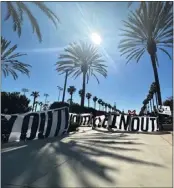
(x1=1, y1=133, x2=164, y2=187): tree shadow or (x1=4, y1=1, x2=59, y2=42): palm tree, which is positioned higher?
(x1=4, y1=1, x2=59, y2=42): palm tree

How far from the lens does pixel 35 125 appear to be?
11203mm

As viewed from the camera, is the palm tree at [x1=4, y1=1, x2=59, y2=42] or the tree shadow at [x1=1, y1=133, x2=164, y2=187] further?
the palm tree at [x1=4, y1=1, x2=59, y2=42]

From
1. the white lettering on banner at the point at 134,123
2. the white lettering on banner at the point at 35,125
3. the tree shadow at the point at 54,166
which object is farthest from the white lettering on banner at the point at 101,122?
the tree shadow at the point at 54,166

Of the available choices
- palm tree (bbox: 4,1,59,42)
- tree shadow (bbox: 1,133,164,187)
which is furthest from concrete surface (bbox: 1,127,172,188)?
palm tree (bbox: 4,1,59,42)

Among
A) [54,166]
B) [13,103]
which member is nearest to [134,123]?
[54,166]

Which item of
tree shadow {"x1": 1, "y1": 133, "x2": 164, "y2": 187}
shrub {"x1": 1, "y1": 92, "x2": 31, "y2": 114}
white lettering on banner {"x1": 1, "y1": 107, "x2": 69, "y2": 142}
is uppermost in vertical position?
shrub {"x1": 1, "y1": 92, "x2": 31, "y2": 114}

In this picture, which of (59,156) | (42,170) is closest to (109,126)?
(59,156)

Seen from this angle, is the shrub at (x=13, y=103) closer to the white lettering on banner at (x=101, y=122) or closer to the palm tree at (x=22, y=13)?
the white lettering on banner at (x=101, y=122)

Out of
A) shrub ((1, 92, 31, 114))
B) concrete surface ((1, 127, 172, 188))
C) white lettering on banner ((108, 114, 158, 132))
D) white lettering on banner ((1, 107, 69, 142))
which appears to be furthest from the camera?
shrub ((1, 92, 31, 114))

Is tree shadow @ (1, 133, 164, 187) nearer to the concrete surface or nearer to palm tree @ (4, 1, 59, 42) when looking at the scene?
the concrete surface

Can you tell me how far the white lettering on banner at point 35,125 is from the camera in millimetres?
10008

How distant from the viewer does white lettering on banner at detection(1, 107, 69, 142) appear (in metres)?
10.0

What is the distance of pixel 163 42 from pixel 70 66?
547 inches

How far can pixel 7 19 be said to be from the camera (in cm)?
1367
